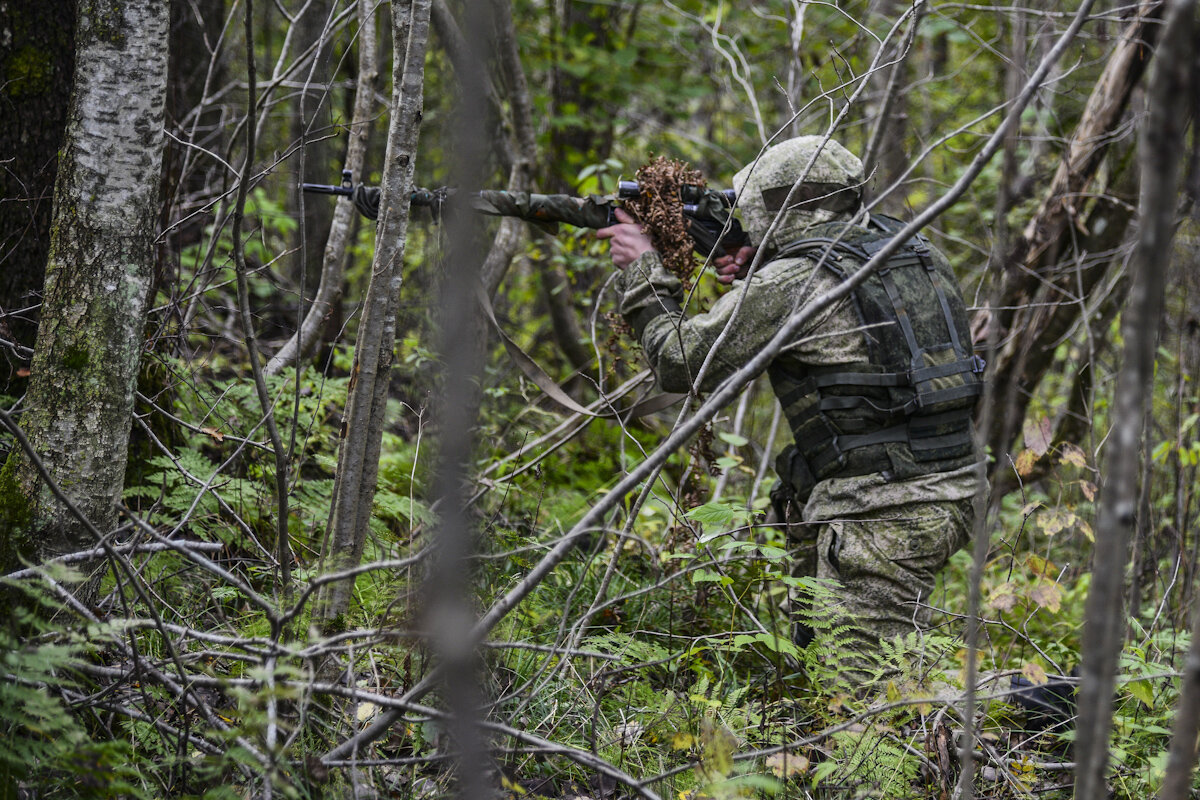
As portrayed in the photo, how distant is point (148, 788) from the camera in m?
1.94

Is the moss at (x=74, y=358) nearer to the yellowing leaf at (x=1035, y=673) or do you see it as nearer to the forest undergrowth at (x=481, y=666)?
the forest undergrowth at (x=481, y=666)

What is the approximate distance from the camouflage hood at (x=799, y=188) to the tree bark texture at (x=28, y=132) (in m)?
2.66

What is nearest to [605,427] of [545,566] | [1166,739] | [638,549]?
[638,549]

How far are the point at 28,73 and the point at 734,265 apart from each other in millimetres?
2804

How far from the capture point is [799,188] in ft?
10.6

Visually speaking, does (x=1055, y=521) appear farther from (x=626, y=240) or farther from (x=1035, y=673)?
(x=626, y=240)

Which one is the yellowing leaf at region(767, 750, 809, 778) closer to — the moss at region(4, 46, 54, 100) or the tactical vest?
the tactical vest

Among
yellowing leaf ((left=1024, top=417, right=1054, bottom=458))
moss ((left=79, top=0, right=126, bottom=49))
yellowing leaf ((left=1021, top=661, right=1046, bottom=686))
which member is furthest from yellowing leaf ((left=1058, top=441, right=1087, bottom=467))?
moss ((left=79, top=0, right=126, bottom=49))

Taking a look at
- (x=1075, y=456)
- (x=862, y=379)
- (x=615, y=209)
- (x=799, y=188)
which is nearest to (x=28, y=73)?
(x=615, y=209)

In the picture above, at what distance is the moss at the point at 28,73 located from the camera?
314 centimetres

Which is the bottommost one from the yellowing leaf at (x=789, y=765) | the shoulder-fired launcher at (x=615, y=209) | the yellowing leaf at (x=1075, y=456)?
the yellowing leaf at (x=789, y=765)

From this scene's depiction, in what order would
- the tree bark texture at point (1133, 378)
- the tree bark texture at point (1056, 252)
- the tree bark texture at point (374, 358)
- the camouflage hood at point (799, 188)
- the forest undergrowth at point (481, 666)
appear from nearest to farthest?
1. the tree bark texture at point (1133, 378)
2. the forest undergrowth at point (481, 666)
3. the tree bark texture at point (374, 358)
4. the camouflage hood at point (799, 188)
5. the tree bark texture at point (1056, 252)

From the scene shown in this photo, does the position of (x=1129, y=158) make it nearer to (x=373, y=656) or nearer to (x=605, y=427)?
(x=605, y=427)

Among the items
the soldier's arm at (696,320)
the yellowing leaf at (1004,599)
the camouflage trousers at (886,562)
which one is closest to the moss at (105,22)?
the soldier's arm at (696,320)
